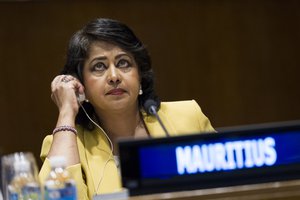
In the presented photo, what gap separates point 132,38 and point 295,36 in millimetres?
2625

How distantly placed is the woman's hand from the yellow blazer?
0.35 ft

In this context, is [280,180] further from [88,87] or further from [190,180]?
[88,87]

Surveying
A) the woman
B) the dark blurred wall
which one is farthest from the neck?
the dark blurred wall

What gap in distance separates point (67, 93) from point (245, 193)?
1281 millimetres

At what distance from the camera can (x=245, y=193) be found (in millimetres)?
1203

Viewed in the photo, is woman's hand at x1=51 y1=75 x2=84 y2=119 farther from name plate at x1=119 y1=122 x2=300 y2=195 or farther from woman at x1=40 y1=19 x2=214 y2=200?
name plate at x1=119 y1=122 x2=300 y2=195

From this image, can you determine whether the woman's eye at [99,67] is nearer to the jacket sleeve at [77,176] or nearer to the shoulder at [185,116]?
the shoulder at [185,116]

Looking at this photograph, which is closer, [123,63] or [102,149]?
[102,149]

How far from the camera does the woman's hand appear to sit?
233 cm

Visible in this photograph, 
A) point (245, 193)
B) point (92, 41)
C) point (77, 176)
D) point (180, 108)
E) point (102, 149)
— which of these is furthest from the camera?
point (180, 108)

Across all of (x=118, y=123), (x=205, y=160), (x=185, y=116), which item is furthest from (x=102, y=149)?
(x=205, y=160)

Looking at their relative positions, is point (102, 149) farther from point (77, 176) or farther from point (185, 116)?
point (185, 116)

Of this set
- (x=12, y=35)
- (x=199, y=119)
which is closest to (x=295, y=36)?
(x=12, y=35)

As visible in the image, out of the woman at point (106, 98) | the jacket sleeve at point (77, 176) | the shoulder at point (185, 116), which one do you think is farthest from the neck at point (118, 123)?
the jacket sleeve at point (77, 176)
